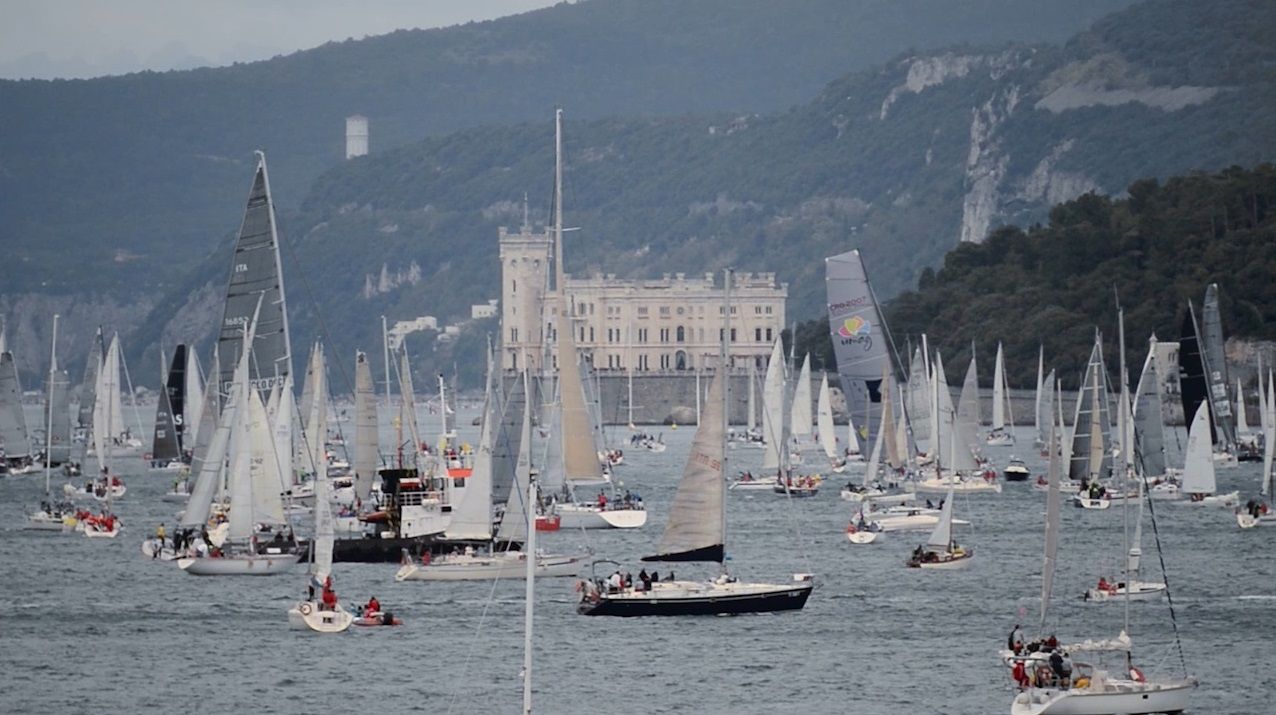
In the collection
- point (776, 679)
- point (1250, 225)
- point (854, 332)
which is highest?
point (1250, 225)

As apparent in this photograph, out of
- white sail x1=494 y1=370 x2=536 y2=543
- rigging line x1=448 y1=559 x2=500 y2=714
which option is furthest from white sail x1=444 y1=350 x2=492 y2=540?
rigging line x1=448 y1=559 x2=500 y2=714

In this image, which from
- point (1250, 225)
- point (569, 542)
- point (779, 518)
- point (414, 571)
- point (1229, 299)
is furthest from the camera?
point (1250, 225)

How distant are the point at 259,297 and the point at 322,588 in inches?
540

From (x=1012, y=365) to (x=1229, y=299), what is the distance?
1323 centimetres

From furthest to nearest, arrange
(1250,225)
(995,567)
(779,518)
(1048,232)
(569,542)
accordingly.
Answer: (1048,232) < (1250,225) < (779,518) < (569,542) < (995,567)

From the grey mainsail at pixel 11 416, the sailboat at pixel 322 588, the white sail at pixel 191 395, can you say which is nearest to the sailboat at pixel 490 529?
the sailboat at pixel 322 588

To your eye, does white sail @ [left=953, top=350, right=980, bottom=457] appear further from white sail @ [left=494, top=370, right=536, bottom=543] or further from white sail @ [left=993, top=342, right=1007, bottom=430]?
white sail @ [left=993, top=342, right=1007, bottom=430]

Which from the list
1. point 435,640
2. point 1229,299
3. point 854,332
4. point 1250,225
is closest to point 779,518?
point 854,332

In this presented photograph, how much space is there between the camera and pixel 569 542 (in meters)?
81.2

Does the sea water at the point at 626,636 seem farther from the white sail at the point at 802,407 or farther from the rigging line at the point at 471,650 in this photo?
the white sail at the point at 802,407

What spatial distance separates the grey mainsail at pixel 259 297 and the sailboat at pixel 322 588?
9.38 meters

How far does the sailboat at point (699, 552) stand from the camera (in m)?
61.7

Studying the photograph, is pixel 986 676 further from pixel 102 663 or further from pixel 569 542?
pixel 569 542

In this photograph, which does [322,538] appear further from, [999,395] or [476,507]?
[999,395]
